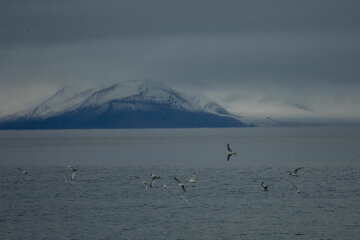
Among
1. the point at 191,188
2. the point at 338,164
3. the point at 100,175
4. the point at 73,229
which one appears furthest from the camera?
the point at 338,164

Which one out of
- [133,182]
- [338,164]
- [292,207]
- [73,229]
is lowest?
[73,229]

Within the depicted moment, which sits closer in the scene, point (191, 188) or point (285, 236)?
point (285, 236)

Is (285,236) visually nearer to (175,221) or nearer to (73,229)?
(175,221)

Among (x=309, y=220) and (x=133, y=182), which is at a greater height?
(x=133, y=182)

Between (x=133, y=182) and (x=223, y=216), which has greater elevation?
(x=133, y=182)

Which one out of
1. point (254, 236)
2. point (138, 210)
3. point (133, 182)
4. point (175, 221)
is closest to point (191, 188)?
point (133, 182)

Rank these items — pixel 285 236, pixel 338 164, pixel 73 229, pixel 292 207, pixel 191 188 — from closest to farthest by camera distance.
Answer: pixel 285 236 < pixel 73 229 < pixel 292 207 < pixel 191 188 < pixel 338 164

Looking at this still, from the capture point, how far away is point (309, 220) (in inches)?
1806

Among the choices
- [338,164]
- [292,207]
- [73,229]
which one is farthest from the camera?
[338,164]

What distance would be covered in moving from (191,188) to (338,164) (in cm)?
3698

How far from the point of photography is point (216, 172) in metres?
83.4

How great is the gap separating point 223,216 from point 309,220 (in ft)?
19.8

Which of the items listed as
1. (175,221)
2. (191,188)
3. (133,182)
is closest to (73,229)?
(175,221)

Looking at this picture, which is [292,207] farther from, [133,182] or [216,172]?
[216,172]
